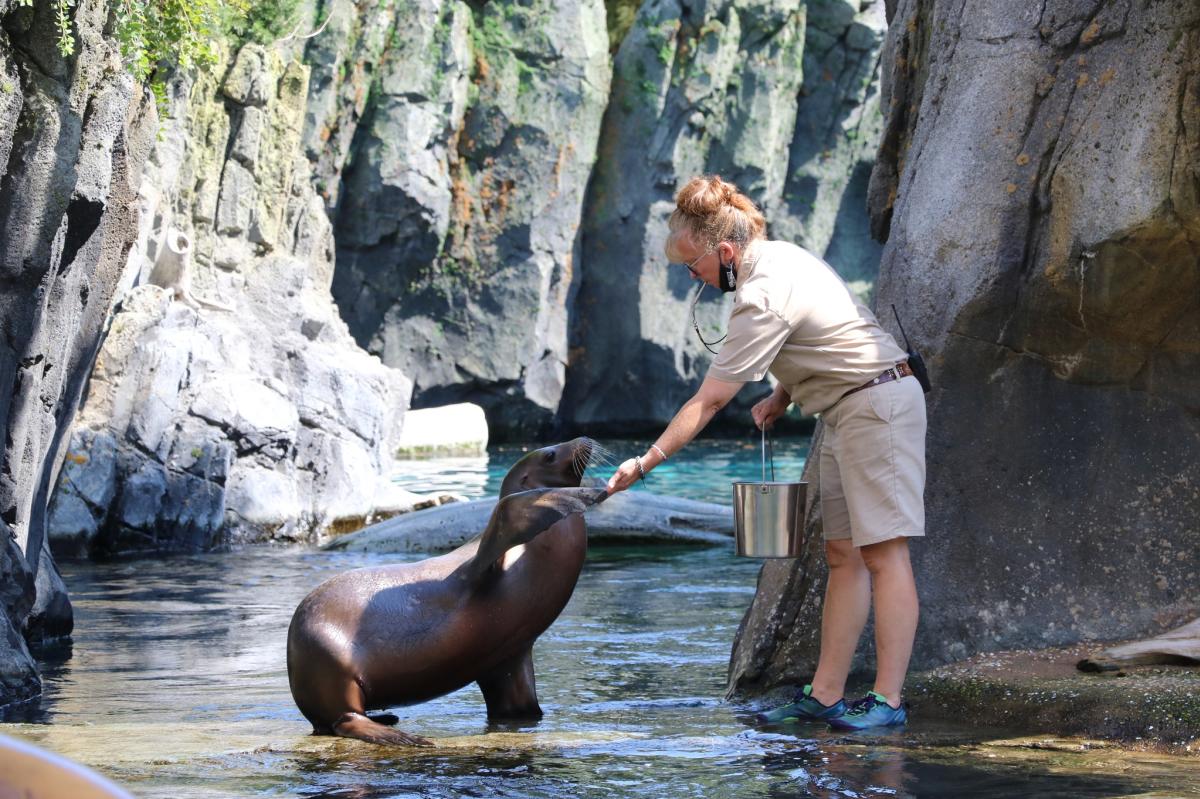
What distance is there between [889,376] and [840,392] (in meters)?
0.15

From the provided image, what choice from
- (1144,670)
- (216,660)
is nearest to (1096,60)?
(1144,670)

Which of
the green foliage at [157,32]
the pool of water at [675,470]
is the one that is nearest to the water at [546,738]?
the green foliage at [157,32]

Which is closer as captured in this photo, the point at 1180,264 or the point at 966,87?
the point at 1180,264

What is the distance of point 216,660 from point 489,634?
254 centimetres

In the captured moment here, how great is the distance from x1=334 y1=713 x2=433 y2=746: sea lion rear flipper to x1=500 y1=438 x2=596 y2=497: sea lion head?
32.9 inches

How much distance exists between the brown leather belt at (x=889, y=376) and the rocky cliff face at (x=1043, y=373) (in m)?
0.68

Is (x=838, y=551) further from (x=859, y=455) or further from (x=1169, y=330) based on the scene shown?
(x=1169, y=330)

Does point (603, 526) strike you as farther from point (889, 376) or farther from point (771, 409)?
point (889, 376)

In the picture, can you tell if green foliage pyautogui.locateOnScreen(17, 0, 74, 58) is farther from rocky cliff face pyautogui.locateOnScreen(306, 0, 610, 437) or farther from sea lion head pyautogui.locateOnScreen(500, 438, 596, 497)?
rocky cliff face pyautogui.locateOnScreen(306, 0, 610, 437)

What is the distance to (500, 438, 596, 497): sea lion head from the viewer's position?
4.75m

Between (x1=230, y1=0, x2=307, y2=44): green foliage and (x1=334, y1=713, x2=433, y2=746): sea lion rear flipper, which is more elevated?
(x1=230, y1=0, x2=307, y2=44): green foliage

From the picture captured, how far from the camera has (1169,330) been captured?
508 centimetres

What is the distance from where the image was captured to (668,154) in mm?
29250

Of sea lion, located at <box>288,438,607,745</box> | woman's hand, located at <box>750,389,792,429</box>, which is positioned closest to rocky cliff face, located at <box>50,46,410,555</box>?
sea lion, located at <box>288,438,607,745</box>
